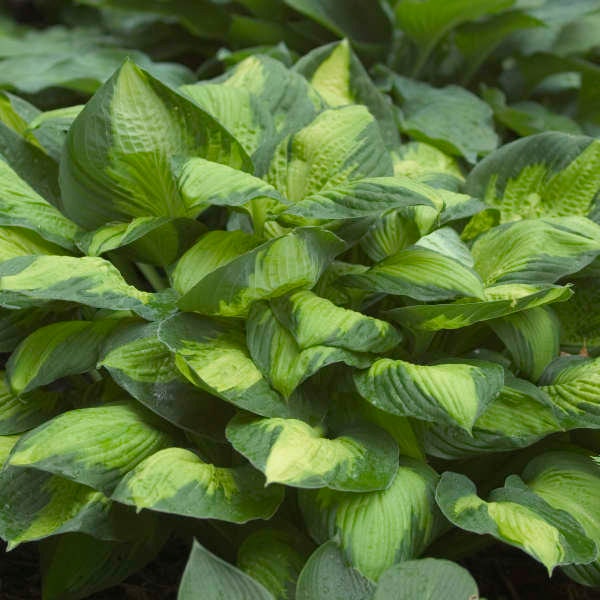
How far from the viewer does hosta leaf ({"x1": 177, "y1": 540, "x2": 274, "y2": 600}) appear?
1.02 m

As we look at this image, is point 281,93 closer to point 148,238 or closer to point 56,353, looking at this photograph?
point 148,238

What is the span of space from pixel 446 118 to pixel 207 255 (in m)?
0.98

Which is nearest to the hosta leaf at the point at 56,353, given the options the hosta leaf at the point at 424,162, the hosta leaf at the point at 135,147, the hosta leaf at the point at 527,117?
the hosta leaf at the point at 135,147

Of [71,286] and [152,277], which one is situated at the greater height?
[71,286]

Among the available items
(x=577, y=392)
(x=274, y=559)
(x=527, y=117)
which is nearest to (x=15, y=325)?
(x=274, y=559)

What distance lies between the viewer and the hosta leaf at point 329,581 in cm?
110

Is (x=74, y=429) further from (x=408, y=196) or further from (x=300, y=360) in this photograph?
(x=408, y=196)

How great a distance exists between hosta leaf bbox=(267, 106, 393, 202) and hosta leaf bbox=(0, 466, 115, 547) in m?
0.59

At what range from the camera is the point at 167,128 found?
1409mm

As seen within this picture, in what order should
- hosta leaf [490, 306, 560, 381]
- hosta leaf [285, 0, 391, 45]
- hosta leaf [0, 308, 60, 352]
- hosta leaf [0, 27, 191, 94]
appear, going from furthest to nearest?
1. hosta leaf [285, 0, 391, 45]
2. hosta leaf [0, 27, 191, 94]
3. hosta leaf [0, 308, 60, 352]
4. hosta leaf [490, 306, 560, 381]

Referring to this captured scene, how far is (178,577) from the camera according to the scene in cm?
154

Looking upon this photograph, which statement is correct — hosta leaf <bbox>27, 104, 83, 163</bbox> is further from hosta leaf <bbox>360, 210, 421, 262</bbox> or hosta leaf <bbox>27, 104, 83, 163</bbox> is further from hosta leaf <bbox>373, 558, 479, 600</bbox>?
hosta leaf <bbox>373, 558, 479, 600</bbox>

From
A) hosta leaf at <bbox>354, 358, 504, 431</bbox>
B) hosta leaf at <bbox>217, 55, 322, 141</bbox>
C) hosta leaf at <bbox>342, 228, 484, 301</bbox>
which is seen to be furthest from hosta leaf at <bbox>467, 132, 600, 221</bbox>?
hosta leaf at <bbox>354, 358, 504, 431</bbox>

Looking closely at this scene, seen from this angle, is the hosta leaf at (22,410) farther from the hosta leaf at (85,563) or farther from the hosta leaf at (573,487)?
the hosta leaf at (573,487)
